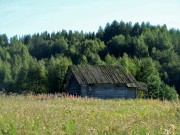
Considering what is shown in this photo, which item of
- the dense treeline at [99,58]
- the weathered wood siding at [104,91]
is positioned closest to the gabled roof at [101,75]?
the weathered wood siding at [104,91]

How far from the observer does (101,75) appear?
109ft

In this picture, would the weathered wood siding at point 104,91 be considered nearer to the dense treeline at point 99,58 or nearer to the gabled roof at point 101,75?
the gabled roof at point 101,75

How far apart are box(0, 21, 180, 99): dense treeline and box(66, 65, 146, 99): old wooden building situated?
20.7 ft

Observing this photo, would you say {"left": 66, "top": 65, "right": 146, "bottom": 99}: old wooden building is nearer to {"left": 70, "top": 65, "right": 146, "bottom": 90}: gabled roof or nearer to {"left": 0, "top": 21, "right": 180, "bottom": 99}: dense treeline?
{"left": 70, "top": 65, "right": 146, "bottom": 90}: gabled roof

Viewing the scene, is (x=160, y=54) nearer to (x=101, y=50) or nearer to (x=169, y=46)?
(x=169, y=46)

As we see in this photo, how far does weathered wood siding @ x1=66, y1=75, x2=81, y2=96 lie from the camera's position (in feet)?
111

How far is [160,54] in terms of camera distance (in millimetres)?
87750

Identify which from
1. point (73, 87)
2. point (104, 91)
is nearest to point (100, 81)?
point (104, 91)

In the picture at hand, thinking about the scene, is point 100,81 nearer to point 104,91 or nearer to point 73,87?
point 104,91

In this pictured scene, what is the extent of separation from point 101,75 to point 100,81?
3.02 feet

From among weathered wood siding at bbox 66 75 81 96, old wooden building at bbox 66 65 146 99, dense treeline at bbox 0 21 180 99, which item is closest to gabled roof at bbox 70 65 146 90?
old wooden building at bbox 66 65 146 99

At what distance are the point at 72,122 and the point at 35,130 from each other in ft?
2.77

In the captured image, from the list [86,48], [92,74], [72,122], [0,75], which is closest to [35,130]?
[72,122]

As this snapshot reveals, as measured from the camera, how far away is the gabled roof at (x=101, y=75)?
32625mm
